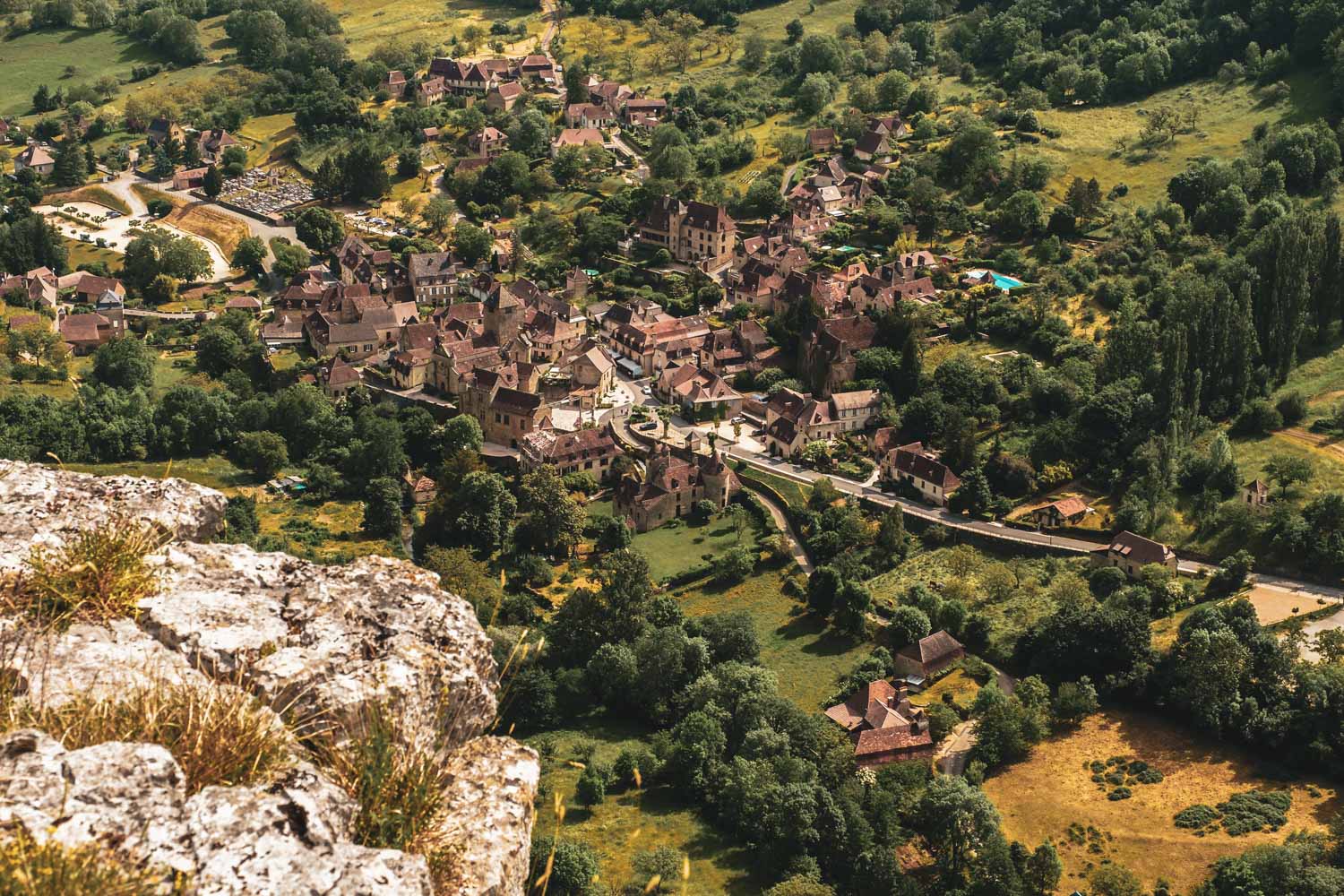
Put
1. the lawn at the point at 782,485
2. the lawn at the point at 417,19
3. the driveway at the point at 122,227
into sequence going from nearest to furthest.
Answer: the lawn at the point at 782,485 < the driveway at the point at 122,227 < the lawn at the point at 417,19

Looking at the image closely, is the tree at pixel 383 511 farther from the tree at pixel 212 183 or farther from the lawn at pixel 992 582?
the tree at pixel 212 183

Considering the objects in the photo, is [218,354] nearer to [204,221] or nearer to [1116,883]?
[204,221]

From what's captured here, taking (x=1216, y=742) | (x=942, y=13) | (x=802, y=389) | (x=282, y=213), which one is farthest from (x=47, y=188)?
(x=1216, y=742)

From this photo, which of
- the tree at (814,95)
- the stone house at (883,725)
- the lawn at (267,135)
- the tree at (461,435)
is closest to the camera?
the stone house at (883,725)

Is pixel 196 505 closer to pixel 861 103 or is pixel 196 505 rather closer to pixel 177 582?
pixel 177 582

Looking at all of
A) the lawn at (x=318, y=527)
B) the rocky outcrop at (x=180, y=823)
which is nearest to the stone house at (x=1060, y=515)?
the lawn at (x=318, y=527)
